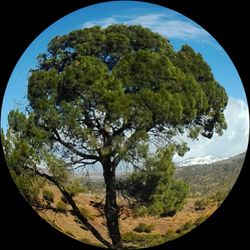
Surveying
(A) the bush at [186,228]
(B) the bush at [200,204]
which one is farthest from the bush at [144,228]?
(B) the bush at [200,204]

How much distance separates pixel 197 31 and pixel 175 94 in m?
1.35

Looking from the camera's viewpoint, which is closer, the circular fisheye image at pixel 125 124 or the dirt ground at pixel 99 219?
the circular fisheye image at pixel 125 124

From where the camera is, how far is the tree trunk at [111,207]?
13859mm

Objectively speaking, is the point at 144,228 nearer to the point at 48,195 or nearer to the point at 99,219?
the point at 99,219

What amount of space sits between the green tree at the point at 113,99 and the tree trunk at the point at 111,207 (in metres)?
0.02

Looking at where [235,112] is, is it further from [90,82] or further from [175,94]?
[90,82]

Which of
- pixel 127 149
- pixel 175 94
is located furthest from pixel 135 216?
pixel 175 94

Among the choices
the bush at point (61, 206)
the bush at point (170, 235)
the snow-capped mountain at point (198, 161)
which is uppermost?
the snow-capped mountain at point (198, 161)

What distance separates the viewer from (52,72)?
14148 mm

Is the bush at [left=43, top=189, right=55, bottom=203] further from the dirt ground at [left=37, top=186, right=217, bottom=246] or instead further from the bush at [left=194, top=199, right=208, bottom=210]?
the bush at [left=194, top=199, right=208, bottom=210]

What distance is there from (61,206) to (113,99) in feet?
7.61

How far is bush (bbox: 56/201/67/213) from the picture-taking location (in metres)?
14.5

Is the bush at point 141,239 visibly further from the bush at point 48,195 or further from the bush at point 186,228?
the bush at point 48,195

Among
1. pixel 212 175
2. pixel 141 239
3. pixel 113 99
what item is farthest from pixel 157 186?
pixel 113 99
